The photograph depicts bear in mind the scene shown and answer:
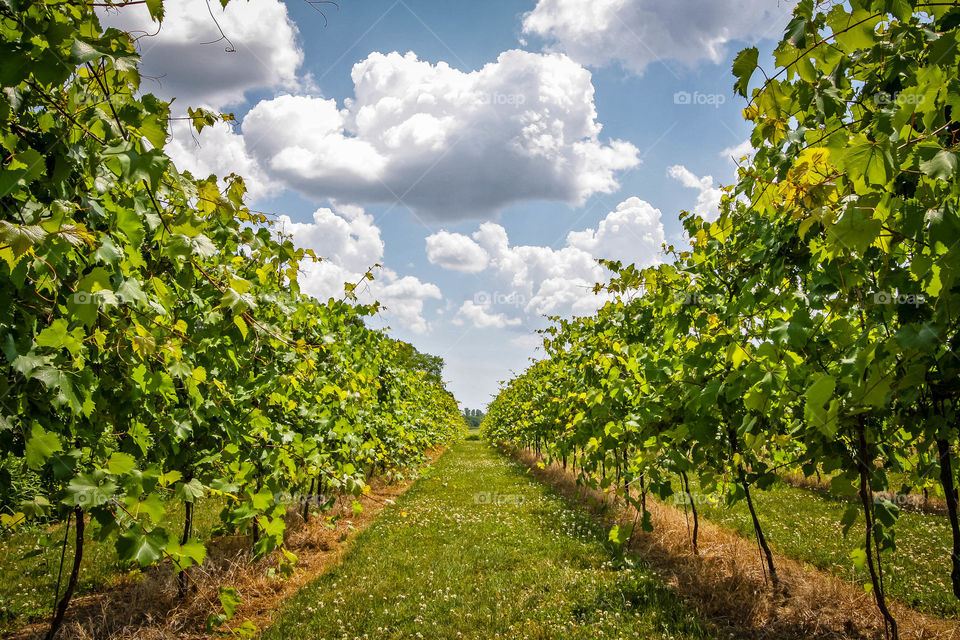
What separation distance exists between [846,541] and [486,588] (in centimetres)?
557

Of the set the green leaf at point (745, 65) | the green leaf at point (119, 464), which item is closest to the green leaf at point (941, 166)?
the green leaf at point (745, 65)

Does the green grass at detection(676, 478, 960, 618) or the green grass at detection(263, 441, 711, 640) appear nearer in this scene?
the green grass at detection(263, 441, 711, 640)

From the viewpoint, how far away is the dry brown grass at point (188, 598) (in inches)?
169

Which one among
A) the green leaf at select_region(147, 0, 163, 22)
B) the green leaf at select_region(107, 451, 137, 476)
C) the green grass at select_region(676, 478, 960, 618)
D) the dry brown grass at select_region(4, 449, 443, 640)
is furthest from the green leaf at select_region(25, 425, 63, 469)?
the green grass at select_region(676, 478, 960, 618)

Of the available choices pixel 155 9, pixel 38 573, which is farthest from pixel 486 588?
pixel 38 573

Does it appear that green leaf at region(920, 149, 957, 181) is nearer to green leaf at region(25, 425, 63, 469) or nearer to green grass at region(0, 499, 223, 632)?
green leaf at region(25, 425, 63, 469)

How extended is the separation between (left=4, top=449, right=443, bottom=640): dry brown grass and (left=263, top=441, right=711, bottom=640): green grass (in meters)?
0.35

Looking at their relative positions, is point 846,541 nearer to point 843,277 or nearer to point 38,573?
point 843,277

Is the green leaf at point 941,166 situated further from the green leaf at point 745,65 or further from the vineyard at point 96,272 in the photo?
the vineyard at point 96,272

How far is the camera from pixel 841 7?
5.32ft

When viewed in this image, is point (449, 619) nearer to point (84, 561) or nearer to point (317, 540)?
point (317, 540)

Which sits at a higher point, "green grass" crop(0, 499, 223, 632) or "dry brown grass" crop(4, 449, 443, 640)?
"dry brown grass" crop(4, 449, 443, 640)

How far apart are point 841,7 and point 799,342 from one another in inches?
55.0

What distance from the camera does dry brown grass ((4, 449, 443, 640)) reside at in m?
4.28
